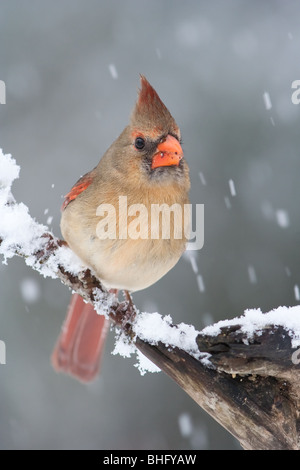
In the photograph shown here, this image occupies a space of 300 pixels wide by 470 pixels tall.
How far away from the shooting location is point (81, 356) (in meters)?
2.88

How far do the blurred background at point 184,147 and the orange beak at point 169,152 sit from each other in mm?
1724

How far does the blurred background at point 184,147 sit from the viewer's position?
12.8 feet

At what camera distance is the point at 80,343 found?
2881mm

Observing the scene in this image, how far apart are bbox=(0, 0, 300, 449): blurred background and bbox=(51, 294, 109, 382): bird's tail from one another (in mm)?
1035

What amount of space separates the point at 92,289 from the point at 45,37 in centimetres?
261

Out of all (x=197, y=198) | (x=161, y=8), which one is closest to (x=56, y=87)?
(x=161, y=8)

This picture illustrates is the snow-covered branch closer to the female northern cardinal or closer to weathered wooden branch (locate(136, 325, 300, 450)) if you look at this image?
weathered wooden branch (locate(136, 325, 300, 450))

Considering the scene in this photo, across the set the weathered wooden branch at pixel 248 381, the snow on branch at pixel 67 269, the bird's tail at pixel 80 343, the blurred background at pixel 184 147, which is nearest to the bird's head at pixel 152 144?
the snow on branch at pixel 67 269

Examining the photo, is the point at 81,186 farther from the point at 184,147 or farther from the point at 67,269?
the point at 184,147

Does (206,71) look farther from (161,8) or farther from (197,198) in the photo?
(197,198)

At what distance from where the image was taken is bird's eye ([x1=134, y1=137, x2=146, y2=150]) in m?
2.26

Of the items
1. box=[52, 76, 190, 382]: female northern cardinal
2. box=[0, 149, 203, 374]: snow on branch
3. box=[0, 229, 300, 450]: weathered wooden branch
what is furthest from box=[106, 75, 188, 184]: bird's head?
box=[0, 229, 300, 450]: weathered wooden branch

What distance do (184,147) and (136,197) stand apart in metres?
1.84

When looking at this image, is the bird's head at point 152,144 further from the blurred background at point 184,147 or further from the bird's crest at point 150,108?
the blurred background at point 184,147
